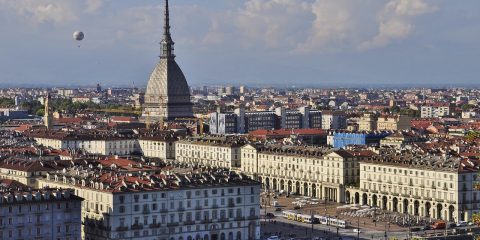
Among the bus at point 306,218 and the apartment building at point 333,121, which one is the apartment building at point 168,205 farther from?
the apartment building at point 333,121

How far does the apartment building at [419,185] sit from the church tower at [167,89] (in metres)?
89.5

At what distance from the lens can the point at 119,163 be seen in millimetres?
79938

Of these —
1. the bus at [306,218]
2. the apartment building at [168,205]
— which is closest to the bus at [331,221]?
the bus at [306,218]

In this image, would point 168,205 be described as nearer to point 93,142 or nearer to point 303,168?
point 303,168

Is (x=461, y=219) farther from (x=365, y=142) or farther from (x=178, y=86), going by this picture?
(x=178, y=86)

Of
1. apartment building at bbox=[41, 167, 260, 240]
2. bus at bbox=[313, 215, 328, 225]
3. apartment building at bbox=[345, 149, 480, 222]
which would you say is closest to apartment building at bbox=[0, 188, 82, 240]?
apartment building at bbox=[41, 167, 260, 240]

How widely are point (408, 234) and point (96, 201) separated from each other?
21948 millimetres

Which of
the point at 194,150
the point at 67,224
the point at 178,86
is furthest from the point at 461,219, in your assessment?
the point at 178,86

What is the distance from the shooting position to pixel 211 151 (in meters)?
110

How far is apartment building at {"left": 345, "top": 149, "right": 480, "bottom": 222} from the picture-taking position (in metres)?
74.5

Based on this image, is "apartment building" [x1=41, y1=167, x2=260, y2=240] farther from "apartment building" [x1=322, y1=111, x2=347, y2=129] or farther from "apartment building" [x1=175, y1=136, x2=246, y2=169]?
"apartment building" [x1=322, y1=111, x2=347, y2=129]

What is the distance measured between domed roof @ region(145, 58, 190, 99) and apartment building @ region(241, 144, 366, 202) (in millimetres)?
72166

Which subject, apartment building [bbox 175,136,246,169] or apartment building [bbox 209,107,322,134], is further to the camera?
apartment building [bbox 209,107,322,134]

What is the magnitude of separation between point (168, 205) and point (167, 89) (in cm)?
11335
